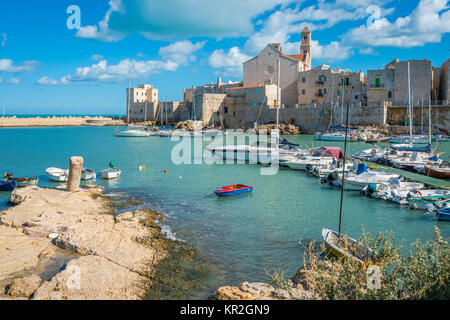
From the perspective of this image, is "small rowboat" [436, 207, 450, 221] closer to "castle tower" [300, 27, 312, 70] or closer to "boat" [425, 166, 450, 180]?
"boat" [425, 166, 450, 180]

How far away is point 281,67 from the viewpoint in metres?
58.4

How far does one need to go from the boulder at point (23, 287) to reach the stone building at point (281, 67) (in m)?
53.7

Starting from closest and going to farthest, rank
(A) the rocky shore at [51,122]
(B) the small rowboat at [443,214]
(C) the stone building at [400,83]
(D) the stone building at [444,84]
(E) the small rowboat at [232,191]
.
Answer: (B) the small rowboat at [443,214] → (E) the small rowboat at [232,191] → (D) the stone building at [444,84] → (C) the stone building at [400,83] → (A) the rocky shore at [51,122]

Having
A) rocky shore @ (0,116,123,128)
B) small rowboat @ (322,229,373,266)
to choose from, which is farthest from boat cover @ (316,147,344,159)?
rocky shore @ (0,116,123,128)

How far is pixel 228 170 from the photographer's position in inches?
1040

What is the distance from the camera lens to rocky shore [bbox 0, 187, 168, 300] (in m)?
7.59

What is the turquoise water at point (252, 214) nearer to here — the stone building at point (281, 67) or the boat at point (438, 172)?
the boat at point (438, 172)

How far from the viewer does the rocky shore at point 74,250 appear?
759 centimetres

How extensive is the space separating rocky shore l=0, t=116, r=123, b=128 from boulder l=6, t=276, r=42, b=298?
88540mm

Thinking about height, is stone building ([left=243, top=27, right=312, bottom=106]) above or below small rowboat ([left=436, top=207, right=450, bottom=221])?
above

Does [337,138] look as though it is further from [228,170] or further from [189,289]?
[189,289]

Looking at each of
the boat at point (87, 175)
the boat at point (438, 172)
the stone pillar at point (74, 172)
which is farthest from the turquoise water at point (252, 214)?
the boat at point (438, 172)
